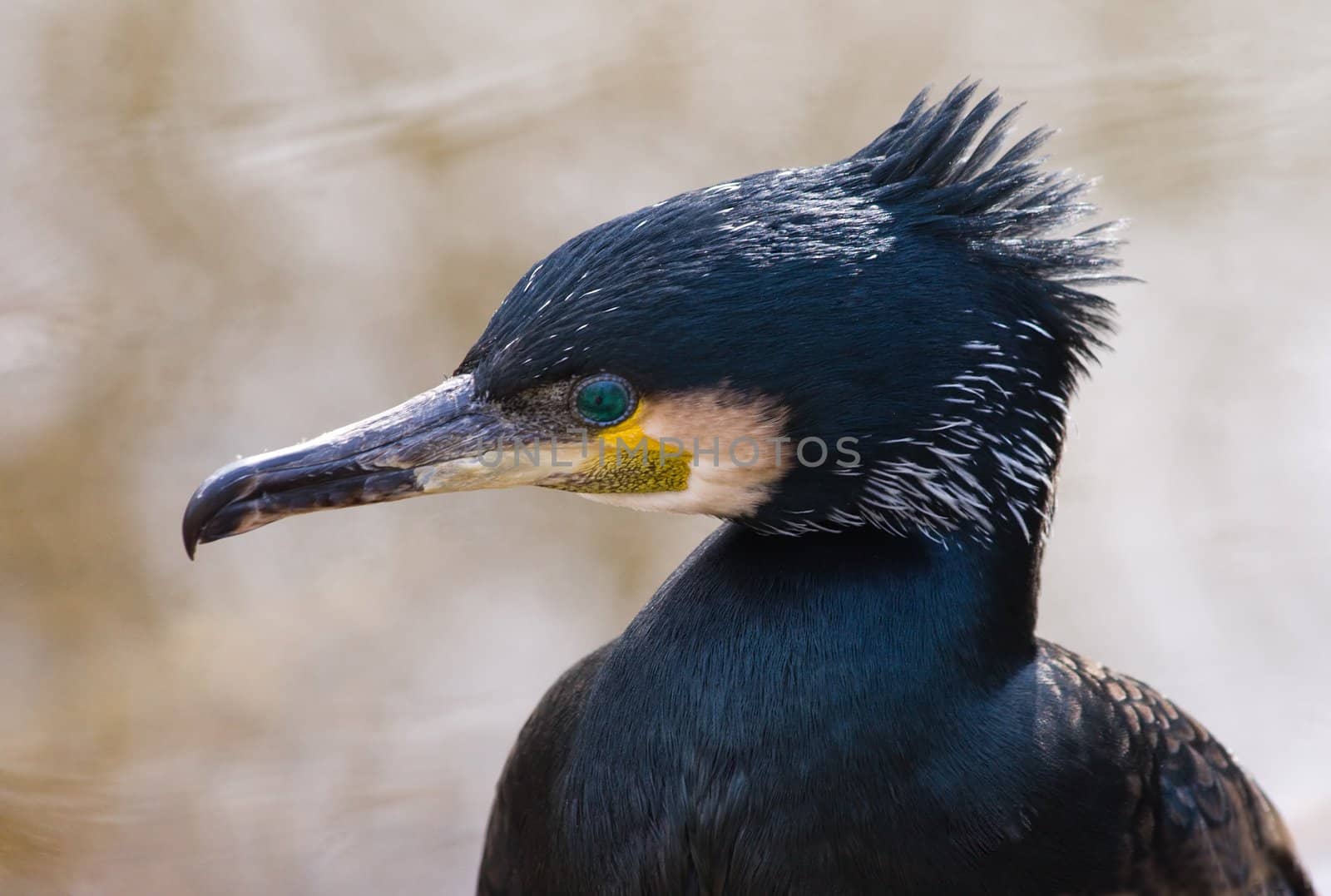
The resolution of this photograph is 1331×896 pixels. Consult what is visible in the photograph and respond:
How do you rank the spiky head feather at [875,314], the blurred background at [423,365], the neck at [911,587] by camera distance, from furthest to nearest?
the blurred background at [423,365] < the neck at [911,587] < the spiky head feather at [875,314]

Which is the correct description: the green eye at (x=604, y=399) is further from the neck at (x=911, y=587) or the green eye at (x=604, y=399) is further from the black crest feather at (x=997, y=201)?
the black crest feather at (x=997, y=201)

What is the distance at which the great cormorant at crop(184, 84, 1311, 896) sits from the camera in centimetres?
219

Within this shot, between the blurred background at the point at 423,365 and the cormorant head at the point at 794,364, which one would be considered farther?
the blurred background at the point at 423,365

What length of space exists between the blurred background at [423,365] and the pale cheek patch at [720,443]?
6.78 feet

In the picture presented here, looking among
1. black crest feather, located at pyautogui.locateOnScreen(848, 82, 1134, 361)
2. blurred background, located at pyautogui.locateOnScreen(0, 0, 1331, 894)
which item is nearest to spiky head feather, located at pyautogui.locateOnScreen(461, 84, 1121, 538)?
black crest feather, located at pyautogui.locateOnScreen(848, 82, 1134, 361)

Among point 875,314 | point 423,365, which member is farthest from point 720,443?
point 423,365

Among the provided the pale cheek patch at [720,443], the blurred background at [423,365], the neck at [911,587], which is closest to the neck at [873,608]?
the neck at [911,587]

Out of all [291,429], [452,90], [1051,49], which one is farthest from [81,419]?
[1051,49]

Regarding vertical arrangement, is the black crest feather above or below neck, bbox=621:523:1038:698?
above

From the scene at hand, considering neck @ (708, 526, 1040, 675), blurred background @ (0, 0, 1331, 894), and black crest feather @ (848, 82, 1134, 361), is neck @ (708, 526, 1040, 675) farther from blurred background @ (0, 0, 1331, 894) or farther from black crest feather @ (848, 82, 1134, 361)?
blurred background @ (0, 0, 1331, 894)

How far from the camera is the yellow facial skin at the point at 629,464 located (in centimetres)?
228

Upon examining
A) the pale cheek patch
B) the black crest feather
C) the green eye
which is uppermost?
the black crest feather

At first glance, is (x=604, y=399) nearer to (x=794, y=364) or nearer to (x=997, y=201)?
(x=794, y=364)

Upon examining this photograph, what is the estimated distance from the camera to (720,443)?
7.39 ft
